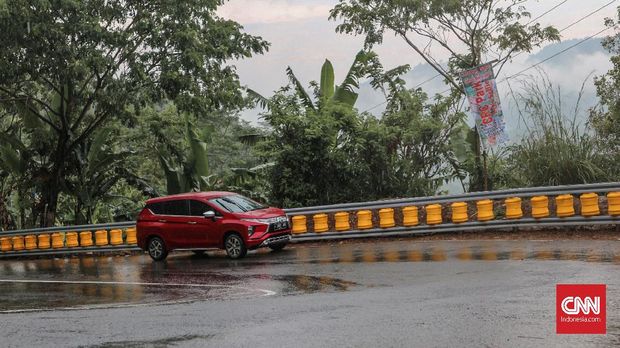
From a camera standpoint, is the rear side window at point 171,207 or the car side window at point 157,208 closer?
the rear side window at point 171,207

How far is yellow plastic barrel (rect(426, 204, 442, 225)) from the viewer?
18.2m

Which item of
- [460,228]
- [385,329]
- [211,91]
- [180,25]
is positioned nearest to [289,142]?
[211,91]

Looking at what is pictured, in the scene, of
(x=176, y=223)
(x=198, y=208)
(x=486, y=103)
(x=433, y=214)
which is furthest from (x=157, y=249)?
(x=486, y=103)

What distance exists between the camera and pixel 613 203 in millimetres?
15453

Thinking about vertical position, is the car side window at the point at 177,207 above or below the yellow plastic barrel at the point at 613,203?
above

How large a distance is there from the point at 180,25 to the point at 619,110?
48.6ft

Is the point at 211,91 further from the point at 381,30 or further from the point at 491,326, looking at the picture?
the point at 491,326

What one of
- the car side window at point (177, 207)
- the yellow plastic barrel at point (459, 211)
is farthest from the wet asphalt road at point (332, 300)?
the car side window at point (177, 207)

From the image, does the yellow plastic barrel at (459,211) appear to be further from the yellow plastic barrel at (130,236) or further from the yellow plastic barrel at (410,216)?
the yellow plastic barrel at (130,236)

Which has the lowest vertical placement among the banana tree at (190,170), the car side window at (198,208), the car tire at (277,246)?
the car tire at (277,246)

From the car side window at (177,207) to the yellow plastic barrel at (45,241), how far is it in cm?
899

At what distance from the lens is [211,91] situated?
24.9 m

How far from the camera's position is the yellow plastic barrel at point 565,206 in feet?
53.4

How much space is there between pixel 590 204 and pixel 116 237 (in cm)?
1507
